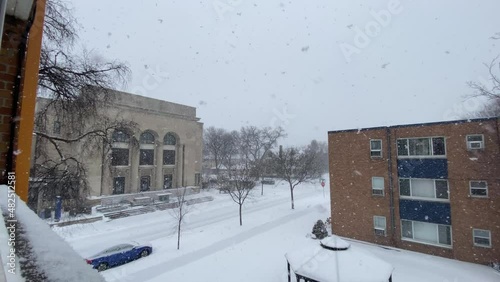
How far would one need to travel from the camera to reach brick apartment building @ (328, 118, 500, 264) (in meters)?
14.2

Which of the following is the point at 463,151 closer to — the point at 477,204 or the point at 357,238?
the point at 477,204

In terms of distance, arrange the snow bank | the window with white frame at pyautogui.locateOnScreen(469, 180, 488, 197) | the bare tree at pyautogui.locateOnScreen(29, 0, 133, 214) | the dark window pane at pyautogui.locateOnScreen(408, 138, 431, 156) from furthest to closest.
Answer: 1. the dark window pane at pyautogui.locateOnScreen(408, 138, 431, 156)
2. the window with white frame at pyautogui.locateOnScreen(469, 180, 488, 197)
3. the bare tree at pyautogui.locateOnScreen(29, 0, 133, 214)
4. the snow bank

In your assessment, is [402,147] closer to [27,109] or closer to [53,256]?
[27,109]

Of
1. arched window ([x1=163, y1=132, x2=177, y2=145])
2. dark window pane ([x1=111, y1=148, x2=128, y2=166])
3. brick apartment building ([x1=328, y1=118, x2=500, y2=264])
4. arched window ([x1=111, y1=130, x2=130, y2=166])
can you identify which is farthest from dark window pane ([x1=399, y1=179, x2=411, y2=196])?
arched window ([x1=163, y1=132, x2=177, y2=145])

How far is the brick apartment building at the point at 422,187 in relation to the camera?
46.5ft

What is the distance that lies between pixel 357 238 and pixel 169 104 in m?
28.0

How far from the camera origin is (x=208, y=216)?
82.0 feet

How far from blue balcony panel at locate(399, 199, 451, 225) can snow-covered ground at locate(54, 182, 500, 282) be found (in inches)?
84.0

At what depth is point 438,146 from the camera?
15.5 metres

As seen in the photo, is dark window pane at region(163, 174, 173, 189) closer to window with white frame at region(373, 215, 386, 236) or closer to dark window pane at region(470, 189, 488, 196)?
window with white frame at region(373, 215, 386, 236)

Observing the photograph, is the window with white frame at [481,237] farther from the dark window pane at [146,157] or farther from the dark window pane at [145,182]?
the dark window pane at [146,157]

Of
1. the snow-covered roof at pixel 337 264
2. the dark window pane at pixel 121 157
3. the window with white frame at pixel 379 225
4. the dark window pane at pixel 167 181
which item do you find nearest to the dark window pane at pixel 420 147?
the window with white frame at pixel 379 225

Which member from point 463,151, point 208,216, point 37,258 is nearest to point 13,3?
point 37,258

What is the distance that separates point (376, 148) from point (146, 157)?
88.3ft
